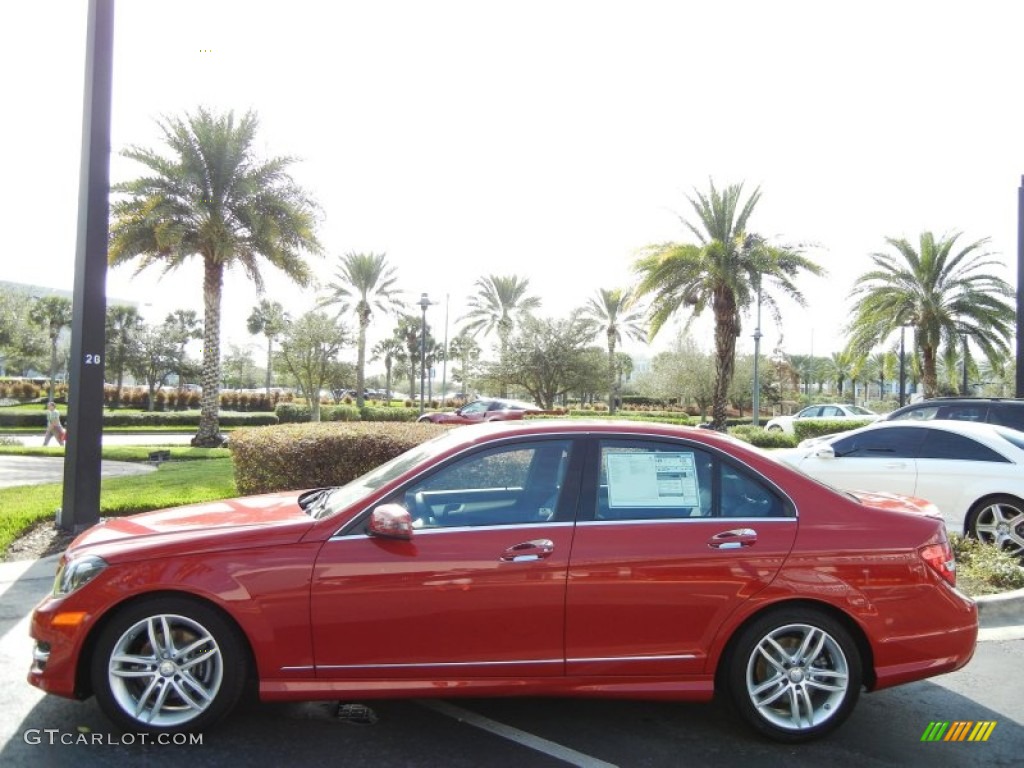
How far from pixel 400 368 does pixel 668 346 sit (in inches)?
1968

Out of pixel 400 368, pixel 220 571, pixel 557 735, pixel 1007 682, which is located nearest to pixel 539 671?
pixel 557 735

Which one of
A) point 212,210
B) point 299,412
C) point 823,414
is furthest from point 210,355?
point 823,414

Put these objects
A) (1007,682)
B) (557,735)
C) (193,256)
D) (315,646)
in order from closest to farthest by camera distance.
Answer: (315,646), (557,735), (1007,682), (193,256)

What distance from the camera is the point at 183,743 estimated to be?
3.57 meters

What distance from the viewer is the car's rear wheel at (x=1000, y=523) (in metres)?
7.44

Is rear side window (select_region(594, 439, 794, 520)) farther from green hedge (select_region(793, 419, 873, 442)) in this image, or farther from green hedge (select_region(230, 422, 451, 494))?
green hedge (select_region(793, 419, 873, 442))

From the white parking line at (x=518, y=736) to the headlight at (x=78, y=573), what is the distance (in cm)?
178

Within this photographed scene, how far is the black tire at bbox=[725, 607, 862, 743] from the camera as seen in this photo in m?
3.73

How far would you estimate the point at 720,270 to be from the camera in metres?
22.5

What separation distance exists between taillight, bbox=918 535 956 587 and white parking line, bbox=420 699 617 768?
6.04 ft

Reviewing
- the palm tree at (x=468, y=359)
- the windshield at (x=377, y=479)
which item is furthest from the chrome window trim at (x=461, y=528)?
the palm tree at (x=468, y=359)

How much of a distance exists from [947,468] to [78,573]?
771cm

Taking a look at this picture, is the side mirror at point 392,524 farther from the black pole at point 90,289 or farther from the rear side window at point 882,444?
the rear side window at point 882,444

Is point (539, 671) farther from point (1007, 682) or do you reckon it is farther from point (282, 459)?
point (282, 459)
